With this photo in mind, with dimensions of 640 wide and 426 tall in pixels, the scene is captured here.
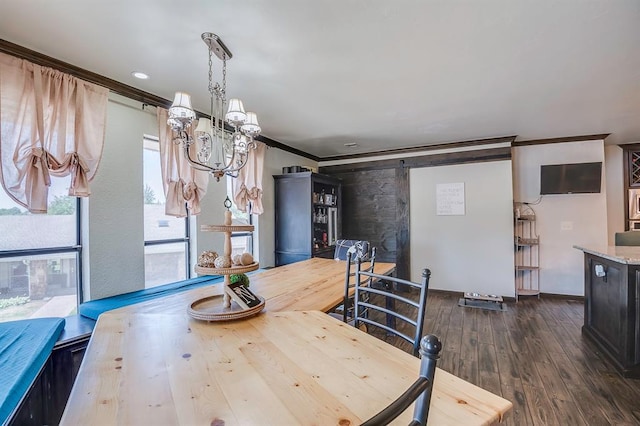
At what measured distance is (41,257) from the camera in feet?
7.32

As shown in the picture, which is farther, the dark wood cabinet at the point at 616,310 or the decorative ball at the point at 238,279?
the dark wood cabinet at the point at 616,310

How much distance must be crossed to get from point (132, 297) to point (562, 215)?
5.80 metres

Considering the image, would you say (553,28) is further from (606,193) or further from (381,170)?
(606,193)

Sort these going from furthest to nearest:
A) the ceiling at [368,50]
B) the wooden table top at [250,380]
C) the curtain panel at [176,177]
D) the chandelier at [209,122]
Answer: the curtain panel at [176,177] < the chandelier at [209,122] < the ceiling at [368,50] < the wooden table top at [250,380]

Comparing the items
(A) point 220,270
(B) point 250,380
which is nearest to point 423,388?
(B) point 250,380

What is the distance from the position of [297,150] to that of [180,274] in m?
2.79

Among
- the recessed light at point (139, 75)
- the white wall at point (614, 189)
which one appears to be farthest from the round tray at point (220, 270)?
the white wall at point (614, 189)

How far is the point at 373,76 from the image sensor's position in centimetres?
245

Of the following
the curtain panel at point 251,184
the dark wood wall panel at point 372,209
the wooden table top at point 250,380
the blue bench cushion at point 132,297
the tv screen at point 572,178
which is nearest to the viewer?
the wooden table top at point 250,380

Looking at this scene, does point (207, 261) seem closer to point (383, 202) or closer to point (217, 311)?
point (217, 311)

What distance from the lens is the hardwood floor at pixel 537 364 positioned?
6.53ft

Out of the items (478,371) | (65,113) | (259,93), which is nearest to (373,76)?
(259,93)

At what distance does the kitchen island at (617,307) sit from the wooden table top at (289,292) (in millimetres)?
1867

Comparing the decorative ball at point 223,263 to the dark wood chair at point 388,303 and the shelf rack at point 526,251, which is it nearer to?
the dark wood chair at point 388,303
